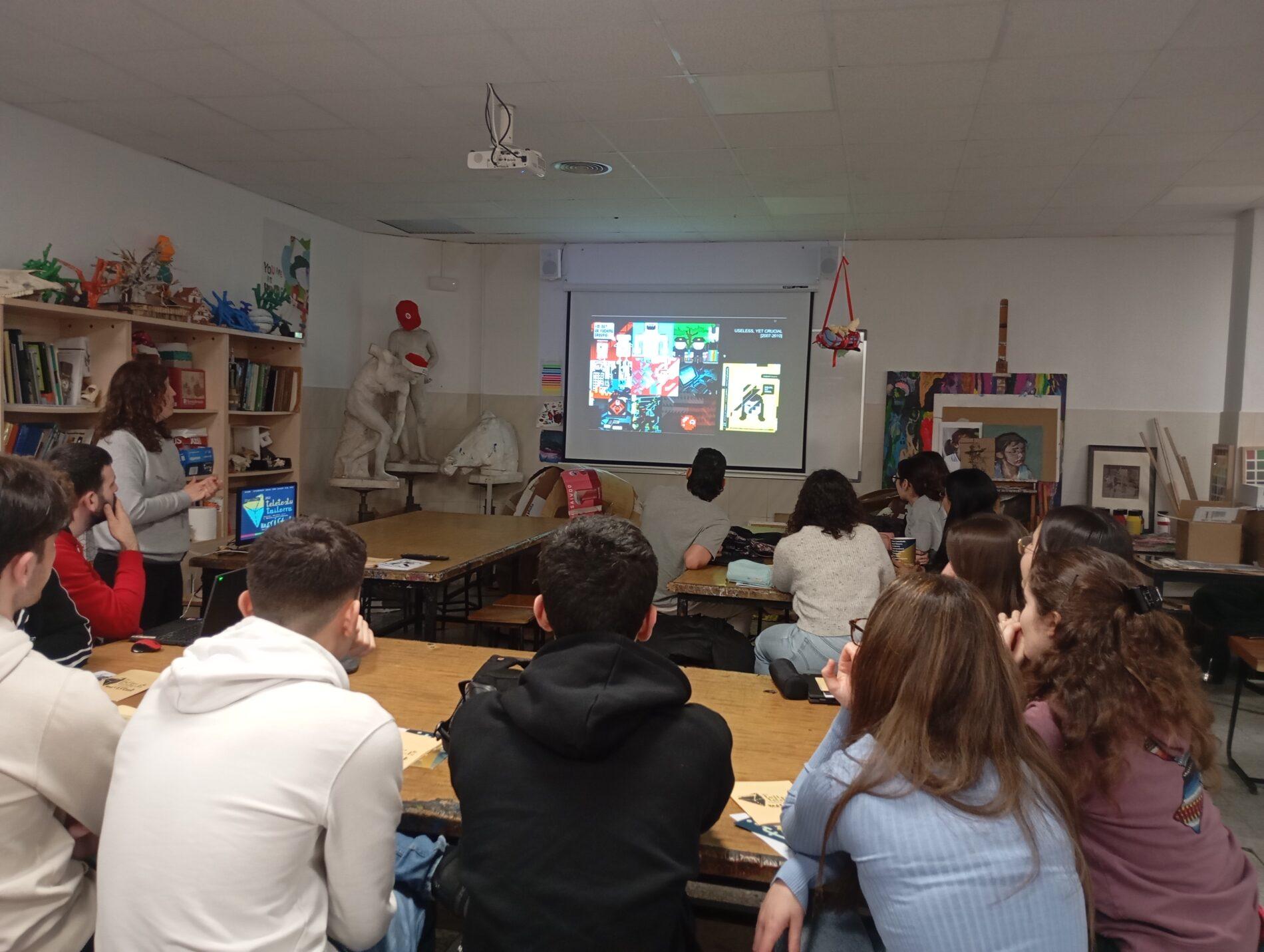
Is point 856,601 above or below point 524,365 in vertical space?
below

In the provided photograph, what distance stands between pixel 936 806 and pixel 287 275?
6.22 metres

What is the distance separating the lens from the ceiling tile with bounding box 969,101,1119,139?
3.84 meters

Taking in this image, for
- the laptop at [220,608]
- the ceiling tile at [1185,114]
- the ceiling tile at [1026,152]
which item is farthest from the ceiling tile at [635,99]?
the laptop at [220,608]

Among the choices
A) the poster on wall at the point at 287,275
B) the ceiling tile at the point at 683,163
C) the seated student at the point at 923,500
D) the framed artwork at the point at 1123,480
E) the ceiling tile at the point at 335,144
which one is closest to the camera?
the seated student at the point at 923,500

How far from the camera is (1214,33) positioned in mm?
3105

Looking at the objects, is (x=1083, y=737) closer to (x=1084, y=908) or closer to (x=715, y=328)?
(x=1084, y=908)

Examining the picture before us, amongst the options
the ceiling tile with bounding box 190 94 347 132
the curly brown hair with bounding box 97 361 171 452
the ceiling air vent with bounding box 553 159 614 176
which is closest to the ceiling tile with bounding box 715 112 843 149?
the ceiling air vent with bounding box 553 159 614 176

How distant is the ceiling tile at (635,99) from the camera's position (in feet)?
12.4

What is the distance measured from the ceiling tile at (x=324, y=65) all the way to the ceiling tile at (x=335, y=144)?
0.65 m

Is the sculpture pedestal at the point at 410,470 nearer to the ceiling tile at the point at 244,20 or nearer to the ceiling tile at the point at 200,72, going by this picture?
the ceiling tile at the point at 200,72

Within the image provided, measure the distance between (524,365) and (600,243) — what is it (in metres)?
1.22

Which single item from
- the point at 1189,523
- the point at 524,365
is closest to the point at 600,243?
the point at 524,365

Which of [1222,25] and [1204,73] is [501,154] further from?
[1204,73]

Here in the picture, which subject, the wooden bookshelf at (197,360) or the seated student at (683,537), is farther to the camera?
the wooden bookshelf at (197,360)
